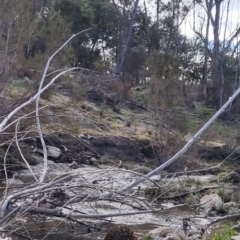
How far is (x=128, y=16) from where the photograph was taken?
34.5 m

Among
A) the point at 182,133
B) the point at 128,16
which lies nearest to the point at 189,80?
the point at 128,16

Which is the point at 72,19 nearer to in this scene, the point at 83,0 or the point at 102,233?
the point at 83,0

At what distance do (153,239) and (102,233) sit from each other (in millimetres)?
783

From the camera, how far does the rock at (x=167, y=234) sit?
349 inches

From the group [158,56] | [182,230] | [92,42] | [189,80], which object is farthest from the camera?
[189,80]

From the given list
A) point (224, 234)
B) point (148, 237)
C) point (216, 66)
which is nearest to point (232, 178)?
point (148, 237)

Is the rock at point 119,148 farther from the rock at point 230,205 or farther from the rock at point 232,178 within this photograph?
the rock at point 230,205

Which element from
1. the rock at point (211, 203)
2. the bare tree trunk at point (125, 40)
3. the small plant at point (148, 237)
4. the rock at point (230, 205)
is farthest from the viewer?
the bare tree trunk at point (125, 40)

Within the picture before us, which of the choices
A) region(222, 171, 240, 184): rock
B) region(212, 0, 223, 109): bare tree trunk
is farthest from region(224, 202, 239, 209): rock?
region(212, 0, 223, 109): bare tree trunk

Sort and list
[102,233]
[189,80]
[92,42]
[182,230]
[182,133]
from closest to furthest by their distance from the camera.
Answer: [102,233] → [182,230] → [182,133] → [92,42] → [189,80]

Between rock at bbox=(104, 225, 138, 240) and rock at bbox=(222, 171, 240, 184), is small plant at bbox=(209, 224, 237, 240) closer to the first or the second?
rock at bbox=(104, 225, 138, 240)

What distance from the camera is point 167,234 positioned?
9.30m

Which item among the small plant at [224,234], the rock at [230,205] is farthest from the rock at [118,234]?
the rock at [230,205]

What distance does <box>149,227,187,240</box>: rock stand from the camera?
8856 millimetres
